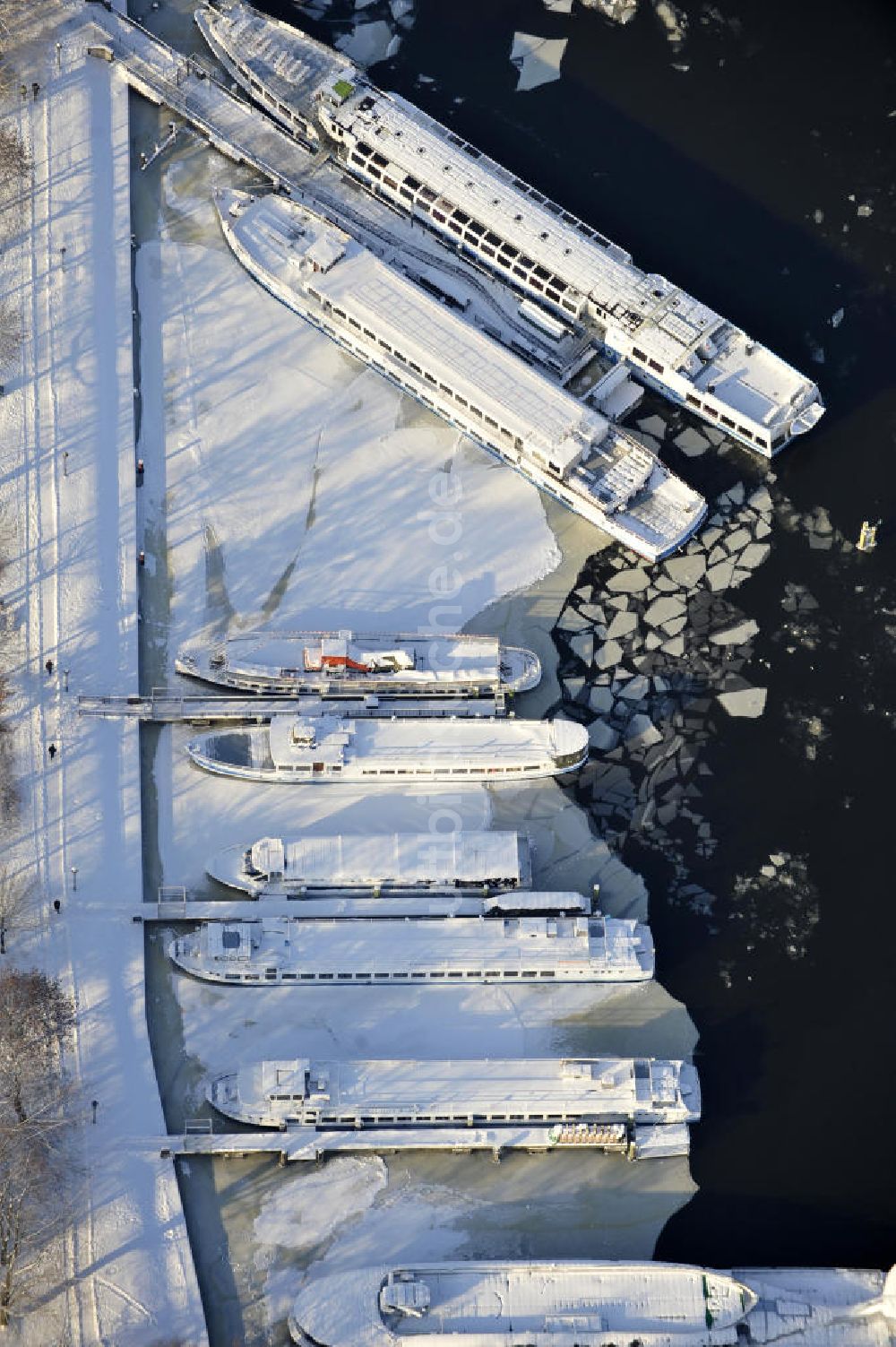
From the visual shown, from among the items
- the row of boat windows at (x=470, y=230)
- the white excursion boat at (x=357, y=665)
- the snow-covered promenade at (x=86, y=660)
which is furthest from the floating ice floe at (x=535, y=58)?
the white excursion boat at (x=357, y=665)

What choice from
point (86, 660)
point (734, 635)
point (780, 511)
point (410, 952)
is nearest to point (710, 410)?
point (780, 511)

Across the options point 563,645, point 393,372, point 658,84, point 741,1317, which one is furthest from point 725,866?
point 658,84

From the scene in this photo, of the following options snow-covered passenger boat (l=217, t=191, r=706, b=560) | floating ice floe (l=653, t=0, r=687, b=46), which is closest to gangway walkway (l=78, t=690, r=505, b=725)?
snow-covered passenger boat (l=217, t=191, r=706, b=560)

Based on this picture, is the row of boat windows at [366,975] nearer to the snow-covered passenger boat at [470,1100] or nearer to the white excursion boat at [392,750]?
the snow-covered passenger boat at [470,1100]

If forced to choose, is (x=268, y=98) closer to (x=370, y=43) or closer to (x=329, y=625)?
(x=370, y=43)

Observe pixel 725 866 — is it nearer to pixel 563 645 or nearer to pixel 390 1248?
pixel 563 645
